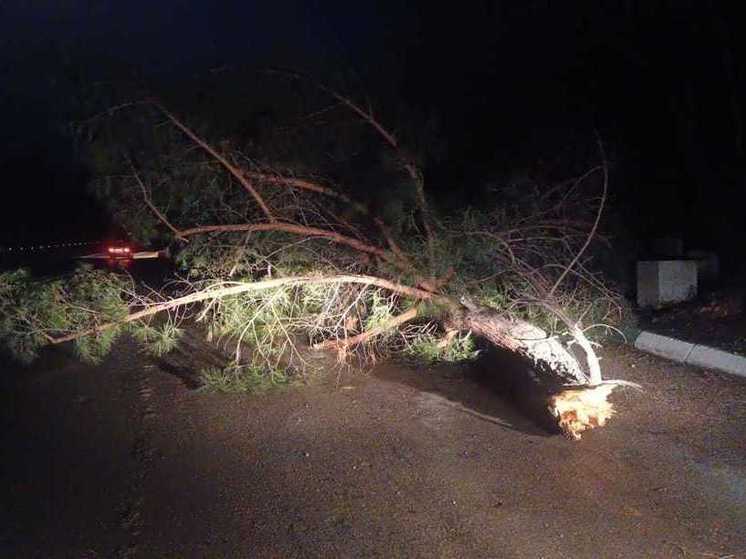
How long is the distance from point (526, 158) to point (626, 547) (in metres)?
8.31

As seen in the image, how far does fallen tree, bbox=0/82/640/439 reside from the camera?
321 inches

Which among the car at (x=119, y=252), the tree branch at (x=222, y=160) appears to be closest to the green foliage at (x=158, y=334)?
the tree branch at (x=222, y=160)

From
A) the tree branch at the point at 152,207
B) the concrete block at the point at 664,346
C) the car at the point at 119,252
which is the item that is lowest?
the concrete block at the point at 664,346

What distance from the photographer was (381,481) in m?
5.64

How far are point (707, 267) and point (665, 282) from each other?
1475 mm

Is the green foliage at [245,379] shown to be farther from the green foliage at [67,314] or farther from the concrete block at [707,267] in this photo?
the concrete block at [707,267]

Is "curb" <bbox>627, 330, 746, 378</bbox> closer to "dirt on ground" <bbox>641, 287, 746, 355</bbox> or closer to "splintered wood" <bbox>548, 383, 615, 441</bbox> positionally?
"dirt on ground" <bbox>641, 287, 746, 355</bbox>

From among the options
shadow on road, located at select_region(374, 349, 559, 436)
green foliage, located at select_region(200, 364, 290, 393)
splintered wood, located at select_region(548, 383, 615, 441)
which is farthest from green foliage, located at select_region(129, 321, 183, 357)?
splintered wood, located at select_region(548, 383, 615, 441)

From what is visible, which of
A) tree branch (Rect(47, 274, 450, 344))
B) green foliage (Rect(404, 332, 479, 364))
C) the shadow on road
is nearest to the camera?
the shadow on road

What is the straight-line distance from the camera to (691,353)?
8234 mm

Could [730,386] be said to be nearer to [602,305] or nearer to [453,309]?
[602,305]

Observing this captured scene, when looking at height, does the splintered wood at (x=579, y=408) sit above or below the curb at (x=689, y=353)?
above

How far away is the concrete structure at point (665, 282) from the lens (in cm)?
1071

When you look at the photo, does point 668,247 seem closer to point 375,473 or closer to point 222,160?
point 222,160
